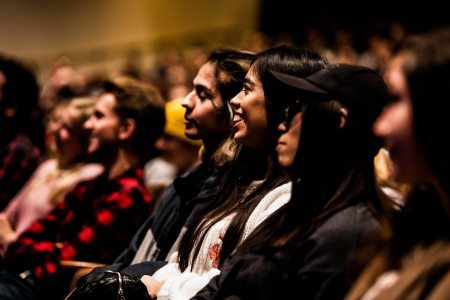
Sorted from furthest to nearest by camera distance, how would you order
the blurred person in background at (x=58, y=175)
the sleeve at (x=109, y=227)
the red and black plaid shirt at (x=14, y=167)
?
1. the red and black plaid shirt at (x=14, y=167)
2. the blurred person in background at (x=58, y=175)
3. the sleeve at (x=109, y=227)

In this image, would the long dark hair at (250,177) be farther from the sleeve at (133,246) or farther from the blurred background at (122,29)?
the blurred background at (122,29)

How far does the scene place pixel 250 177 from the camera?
253cm

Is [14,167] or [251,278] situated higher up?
[251,278]

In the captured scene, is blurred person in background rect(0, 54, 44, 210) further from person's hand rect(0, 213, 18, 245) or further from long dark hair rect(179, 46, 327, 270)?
long dark hair rect(179, 46, 327, 270)

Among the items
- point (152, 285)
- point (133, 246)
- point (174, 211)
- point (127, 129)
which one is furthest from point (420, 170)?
point (127, 129)

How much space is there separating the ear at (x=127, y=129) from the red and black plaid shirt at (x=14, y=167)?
0.92 metres

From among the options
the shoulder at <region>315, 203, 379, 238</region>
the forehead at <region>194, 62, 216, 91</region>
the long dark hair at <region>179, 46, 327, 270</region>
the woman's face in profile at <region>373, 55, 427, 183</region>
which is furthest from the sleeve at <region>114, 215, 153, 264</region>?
the woman's face in profile at <region>373, 55, 427, 183</region>

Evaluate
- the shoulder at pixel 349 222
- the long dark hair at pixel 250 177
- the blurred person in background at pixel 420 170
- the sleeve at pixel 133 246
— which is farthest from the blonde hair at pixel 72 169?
the blurred person in background at pixel 420 170

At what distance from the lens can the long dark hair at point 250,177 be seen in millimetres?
2287

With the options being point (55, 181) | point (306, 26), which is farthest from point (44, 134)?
point (306, 26)

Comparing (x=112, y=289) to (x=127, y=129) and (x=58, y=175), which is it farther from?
(x=58, y=175)

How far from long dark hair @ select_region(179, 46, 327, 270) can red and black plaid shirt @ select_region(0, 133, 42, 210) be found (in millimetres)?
1858

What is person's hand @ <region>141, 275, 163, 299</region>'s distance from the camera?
235 cm

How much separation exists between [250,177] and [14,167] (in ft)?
6.66
